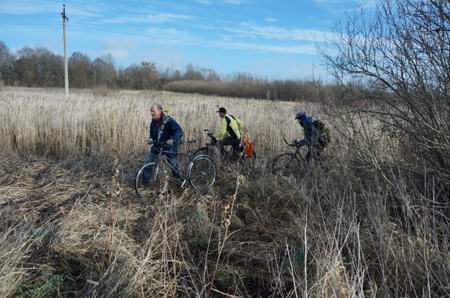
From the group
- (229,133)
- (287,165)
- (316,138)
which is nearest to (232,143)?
(229,133)

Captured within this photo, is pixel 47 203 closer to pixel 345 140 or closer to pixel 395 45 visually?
pixel 345 140

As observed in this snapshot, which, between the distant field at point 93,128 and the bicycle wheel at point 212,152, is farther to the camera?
the distant field at point 93,128

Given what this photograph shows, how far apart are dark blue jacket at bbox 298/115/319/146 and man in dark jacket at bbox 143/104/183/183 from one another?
2.23m

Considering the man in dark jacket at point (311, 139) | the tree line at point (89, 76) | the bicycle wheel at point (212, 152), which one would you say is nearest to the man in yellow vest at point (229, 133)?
the bicycle wheel at point (212, 152)

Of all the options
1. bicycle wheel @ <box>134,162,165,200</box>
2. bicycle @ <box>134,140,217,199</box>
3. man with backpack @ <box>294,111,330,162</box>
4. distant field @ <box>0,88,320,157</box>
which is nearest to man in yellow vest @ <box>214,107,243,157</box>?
bicycle @ <box>134,140,217,199</box>

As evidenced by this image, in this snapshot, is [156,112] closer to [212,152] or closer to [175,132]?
[175,132]

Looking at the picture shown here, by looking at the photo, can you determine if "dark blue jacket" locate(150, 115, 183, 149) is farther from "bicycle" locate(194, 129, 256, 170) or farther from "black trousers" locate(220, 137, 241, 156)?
"black trousers" locate(220, 137, 241, 156)

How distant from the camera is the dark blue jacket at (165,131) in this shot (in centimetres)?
784

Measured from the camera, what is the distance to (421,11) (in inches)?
216

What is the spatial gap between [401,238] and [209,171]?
14.3 feet

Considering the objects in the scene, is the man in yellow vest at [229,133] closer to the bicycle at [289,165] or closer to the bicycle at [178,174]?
the bicycle at [289,165]

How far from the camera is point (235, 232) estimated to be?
5.46 m

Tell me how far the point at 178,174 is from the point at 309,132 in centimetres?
250

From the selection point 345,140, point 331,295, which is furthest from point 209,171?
point 331,295
